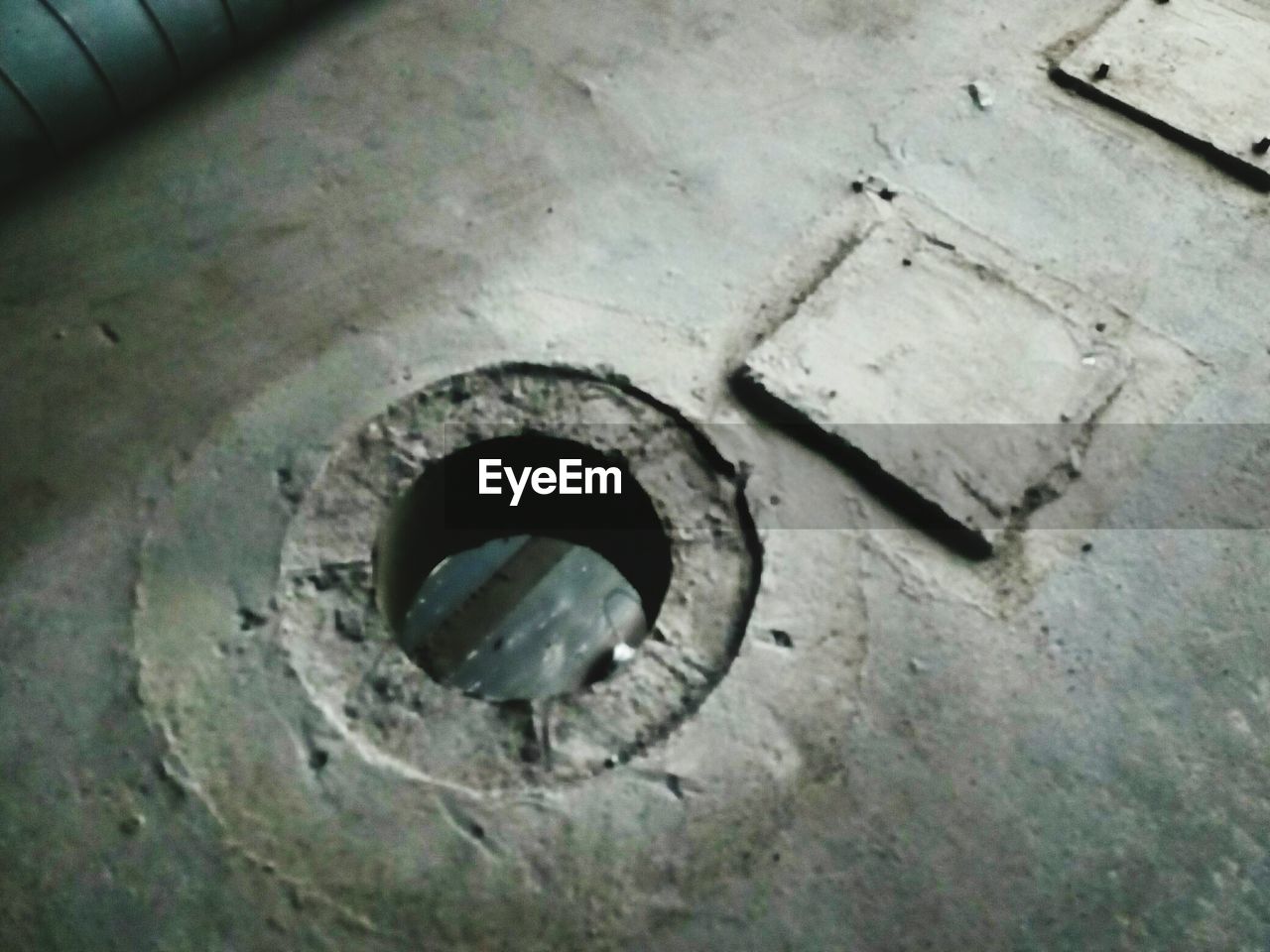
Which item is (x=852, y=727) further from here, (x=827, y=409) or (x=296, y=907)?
(x=296, y=907)

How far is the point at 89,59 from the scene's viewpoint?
127 inches

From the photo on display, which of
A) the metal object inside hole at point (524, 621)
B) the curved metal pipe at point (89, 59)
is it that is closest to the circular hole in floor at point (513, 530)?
the metal object inside hole at point (524, 621)

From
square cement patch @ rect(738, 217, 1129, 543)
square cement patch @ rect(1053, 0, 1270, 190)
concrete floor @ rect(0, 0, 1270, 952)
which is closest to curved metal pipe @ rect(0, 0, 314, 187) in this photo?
concrete floor @ rect(0, 0, 1270, 952)

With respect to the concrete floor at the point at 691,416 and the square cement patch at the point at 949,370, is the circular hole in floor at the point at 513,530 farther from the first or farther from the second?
the square cement patch at the point at 949,370

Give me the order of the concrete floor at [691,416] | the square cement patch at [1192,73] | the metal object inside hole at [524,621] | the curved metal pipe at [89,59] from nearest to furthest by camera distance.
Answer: the concrete floor at [691,416] < the curved metal pipe at [89,59] < the square cement patch at [1192,73] < the metal object inside hole at [524,621]

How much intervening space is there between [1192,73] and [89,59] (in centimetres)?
405

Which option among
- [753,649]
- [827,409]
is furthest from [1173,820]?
[827,409]

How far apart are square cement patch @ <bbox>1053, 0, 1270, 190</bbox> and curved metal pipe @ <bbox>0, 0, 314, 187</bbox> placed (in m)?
3.23

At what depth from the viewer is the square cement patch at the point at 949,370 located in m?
2.83

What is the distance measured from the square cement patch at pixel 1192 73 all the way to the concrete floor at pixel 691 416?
12cm

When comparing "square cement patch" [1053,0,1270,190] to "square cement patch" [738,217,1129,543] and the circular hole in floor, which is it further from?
the circular hole in floor

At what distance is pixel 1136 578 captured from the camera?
2740 millimetres

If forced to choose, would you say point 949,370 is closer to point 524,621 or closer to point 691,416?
point 691,416

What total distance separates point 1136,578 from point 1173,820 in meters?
0.65
